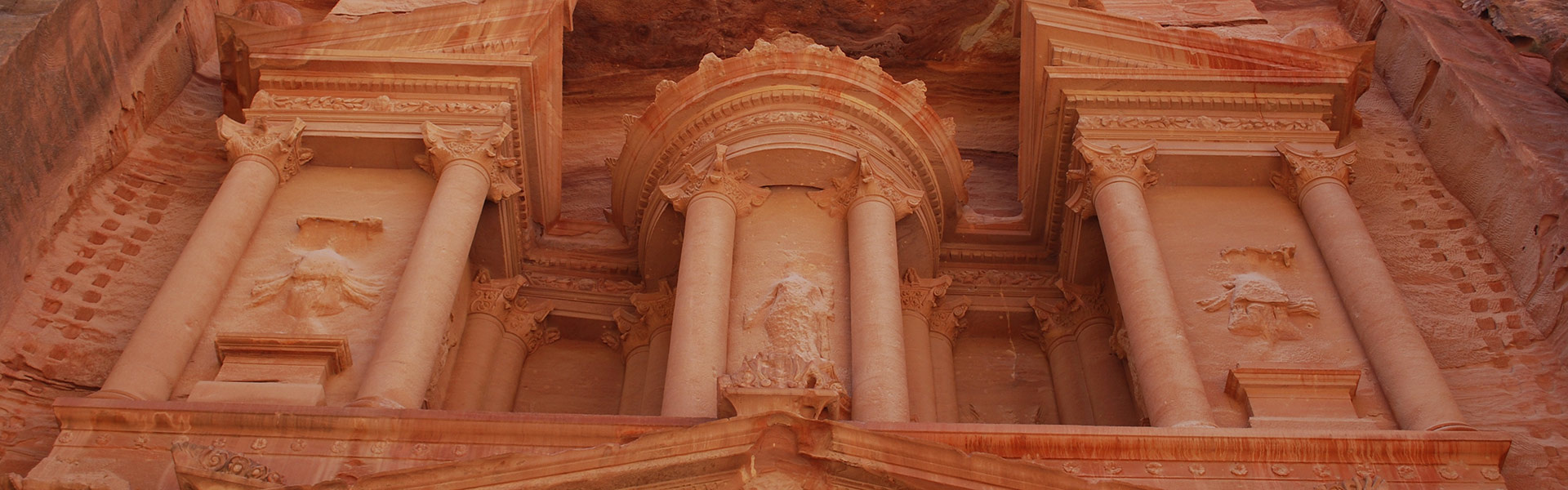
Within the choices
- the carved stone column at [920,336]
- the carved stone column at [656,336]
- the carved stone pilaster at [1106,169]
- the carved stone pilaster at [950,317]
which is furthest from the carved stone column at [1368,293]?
the carved stone column at [656,336]

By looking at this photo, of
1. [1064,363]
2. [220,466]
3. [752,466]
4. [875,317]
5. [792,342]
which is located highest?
[1064,363]

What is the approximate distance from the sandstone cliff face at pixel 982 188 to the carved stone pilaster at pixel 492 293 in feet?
4.14

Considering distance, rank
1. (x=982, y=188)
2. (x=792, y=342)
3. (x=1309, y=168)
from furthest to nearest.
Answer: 1. (x=982, y=188)
2. (x=1309, y=168)
3. (x=792, y=342)

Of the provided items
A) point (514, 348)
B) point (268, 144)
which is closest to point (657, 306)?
point (514, 348)

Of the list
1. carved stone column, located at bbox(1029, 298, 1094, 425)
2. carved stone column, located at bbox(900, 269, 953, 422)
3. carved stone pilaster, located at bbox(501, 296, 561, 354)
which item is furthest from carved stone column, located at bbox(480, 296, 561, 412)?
carved stone column, located at bbox(1029, 298, 1094, 425)

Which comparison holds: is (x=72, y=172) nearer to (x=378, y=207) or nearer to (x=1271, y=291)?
(x=378, y=207)

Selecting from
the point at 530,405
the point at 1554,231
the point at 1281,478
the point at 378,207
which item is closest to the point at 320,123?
the point at 378,207

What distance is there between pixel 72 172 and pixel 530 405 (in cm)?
430

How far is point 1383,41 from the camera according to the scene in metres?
16.9

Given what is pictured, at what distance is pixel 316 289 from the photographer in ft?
36.8

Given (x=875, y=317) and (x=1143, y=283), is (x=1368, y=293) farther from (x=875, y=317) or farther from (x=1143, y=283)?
(x=875, y=317)

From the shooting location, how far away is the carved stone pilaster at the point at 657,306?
13.1 metres

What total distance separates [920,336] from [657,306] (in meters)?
2.31

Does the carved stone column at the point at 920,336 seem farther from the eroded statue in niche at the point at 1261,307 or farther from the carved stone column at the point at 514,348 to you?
the carved stone column at the point at 514,348
